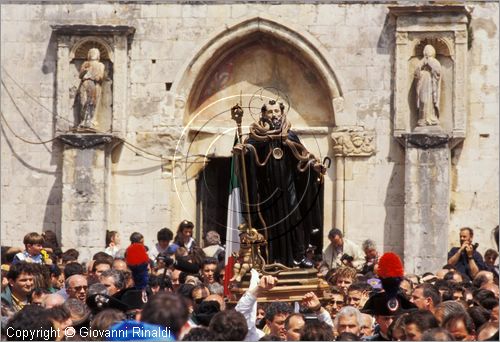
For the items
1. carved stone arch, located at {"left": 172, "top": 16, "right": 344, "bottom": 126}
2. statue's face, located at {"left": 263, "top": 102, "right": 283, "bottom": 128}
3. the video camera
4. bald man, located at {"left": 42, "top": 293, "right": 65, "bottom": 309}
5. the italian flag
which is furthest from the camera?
carved stone arch, located at {"left": 172, "top": 16, "right": 344, "bottom": 126}

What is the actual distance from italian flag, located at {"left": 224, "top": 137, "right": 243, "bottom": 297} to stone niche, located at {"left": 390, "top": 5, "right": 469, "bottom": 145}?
9.86m

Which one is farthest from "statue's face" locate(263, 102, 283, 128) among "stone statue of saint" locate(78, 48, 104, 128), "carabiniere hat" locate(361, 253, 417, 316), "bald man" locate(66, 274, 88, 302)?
"stone statue of saint" locate(78, 48, 104, 128)

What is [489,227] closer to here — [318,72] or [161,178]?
[318,72]

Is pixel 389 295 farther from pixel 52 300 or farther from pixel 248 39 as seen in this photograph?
pixel 248 39

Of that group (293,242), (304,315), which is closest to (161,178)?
(293,242)

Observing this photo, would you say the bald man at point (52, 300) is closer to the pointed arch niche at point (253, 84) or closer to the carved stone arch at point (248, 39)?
the pointed arch niche at point (253, 84)

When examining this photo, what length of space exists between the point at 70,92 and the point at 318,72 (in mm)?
4060

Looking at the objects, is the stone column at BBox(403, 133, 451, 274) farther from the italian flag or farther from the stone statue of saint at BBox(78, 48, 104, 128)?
the italian flag

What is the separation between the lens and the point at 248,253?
15531mm

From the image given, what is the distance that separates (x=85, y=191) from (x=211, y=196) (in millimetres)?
2038

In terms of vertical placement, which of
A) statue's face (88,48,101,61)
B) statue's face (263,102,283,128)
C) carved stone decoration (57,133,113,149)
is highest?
statue's face (88,48,101,61)

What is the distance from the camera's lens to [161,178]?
→ 26.9 m

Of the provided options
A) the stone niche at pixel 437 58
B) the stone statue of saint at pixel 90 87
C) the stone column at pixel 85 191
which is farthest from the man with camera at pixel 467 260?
the stone statue of saint at pixel 90 87

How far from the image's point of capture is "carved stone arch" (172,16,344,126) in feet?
87.6
